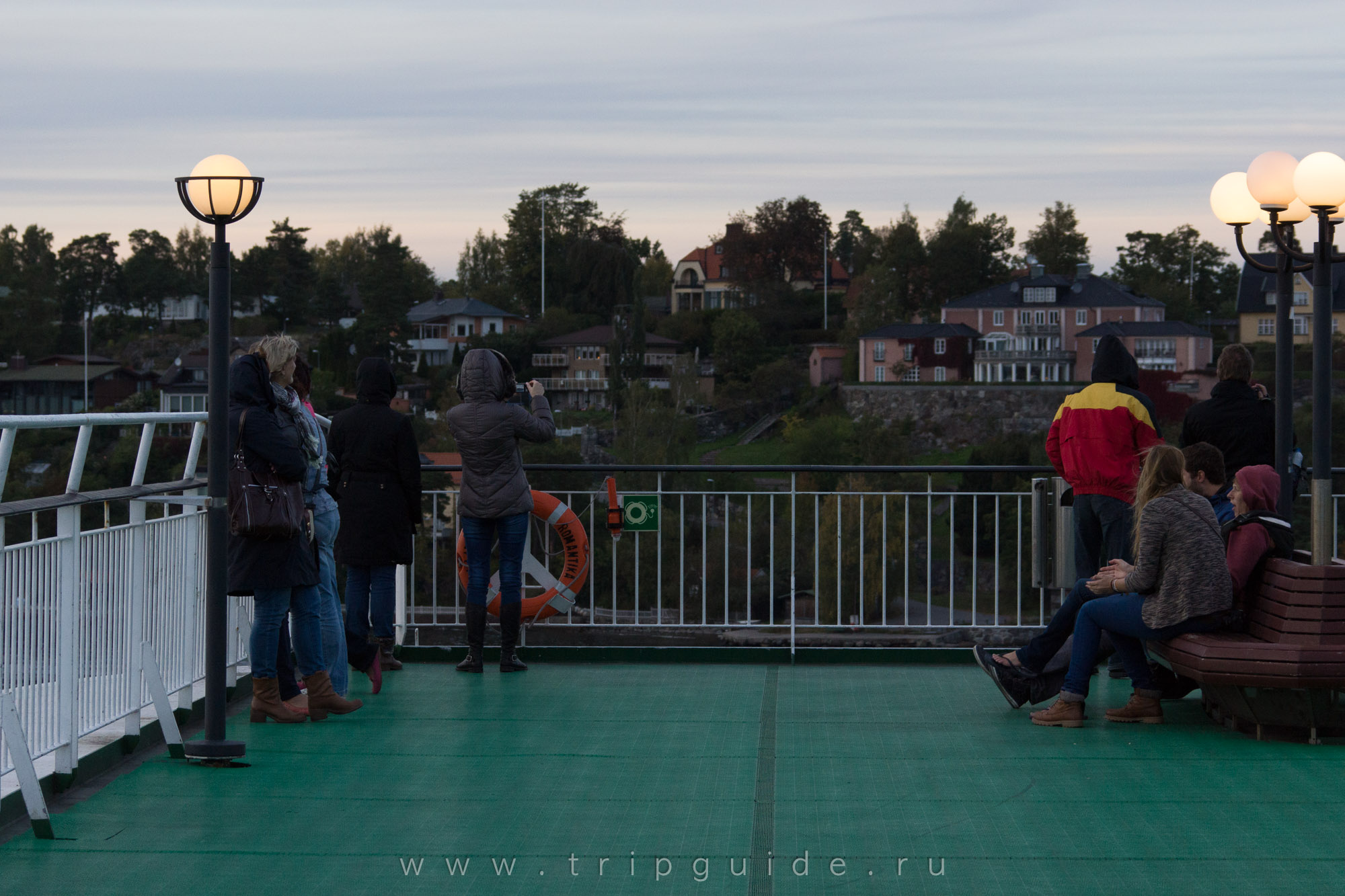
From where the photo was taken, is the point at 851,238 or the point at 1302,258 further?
the point at 851,238

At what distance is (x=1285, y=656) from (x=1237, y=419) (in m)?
1.87

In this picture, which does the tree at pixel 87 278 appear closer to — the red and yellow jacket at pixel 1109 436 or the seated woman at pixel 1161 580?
the red and yellow jacket at pixel 1109 436

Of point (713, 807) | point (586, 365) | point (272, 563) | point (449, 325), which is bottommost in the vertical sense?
point (713, 807)

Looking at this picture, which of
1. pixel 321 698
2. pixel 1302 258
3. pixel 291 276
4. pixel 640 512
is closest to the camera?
pixel 321 698

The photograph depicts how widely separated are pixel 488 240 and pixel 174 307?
27.5 meters

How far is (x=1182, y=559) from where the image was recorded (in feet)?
15.7

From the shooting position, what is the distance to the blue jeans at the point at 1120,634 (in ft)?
16.1

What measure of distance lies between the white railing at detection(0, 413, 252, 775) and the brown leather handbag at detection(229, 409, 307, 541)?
0.87ft

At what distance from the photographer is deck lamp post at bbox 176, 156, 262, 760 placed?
171 inches

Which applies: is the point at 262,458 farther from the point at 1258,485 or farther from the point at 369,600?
the point at 1258,485

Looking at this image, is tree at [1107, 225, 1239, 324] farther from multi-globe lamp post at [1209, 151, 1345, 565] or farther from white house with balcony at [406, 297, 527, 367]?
multi-globe lamp post at [1209, 151, 1345, 565]

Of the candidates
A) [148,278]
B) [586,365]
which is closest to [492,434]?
[586,365]

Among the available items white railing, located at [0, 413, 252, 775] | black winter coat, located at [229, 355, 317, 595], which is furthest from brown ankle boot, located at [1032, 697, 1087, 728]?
white railing, located at [0, 413, 252, 775]

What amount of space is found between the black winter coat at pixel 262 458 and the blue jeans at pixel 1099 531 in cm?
348
